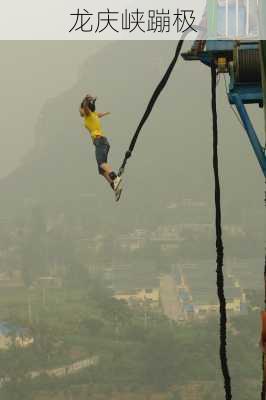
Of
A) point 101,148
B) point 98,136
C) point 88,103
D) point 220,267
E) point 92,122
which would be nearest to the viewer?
point 220,267

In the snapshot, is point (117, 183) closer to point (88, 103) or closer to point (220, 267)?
point (88, 103)

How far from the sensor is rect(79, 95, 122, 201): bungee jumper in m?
7.60

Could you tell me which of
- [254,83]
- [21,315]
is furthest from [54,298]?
[254,83]

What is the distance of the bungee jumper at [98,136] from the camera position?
7.60 meters

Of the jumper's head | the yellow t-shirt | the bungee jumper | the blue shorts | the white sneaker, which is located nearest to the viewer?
the jumper's head

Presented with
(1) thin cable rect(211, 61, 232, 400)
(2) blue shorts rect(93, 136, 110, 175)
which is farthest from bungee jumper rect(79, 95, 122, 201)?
(1) thin cable rect(211, 61, 232, 400)

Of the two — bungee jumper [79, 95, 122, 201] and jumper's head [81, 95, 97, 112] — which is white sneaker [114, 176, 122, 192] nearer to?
bungee jumper [79, 95, 122, 201]

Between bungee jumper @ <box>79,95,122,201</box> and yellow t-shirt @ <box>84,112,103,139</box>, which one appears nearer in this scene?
bungee jumper @ <box>79,95,122,201</box>

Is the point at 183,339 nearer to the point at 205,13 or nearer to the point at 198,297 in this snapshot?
the point at 198,297

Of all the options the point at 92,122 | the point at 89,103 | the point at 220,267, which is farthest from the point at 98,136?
the point at 220,267

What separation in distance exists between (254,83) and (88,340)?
157652mm

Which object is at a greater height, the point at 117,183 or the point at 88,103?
the point at 88,103

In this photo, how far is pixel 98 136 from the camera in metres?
8.12

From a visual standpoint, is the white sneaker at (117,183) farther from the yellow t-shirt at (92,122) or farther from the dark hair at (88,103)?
the dark hair at (88,103)
